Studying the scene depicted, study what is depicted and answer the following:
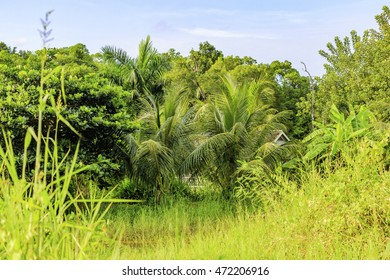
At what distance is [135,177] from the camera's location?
13.5 metres

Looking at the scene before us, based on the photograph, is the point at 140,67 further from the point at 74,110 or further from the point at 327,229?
the point at 327,229

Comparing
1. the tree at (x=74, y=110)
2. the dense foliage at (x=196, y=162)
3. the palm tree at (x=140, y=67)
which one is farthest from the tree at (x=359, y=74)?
the tree at (x=74, y=110)

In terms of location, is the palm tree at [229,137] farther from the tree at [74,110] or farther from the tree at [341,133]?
the tree at [341,133]

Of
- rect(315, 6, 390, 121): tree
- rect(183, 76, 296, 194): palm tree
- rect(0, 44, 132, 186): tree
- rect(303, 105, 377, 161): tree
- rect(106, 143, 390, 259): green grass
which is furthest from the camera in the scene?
rect(315, 6, 390, 121): tree

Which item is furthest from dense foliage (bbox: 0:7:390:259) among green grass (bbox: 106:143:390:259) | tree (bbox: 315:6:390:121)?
tree (bbox: 315:6:390:121)

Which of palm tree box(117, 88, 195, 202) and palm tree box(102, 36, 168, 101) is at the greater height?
palm tree box(102, 36, 168, 101)

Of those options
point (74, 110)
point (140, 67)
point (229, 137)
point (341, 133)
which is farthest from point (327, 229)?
point (140, 67)

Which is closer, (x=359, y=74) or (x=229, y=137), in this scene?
(x=229, y=137)

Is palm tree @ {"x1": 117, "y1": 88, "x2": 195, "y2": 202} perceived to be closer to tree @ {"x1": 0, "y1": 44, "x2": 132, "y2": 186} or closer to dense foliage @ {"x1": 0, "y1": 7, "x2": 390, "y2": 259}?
dense foliage @ {"x1": 0, "y1": 7, "x2": 390, "y2": 259}

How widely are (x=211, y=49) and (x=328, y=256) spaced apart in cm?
3277

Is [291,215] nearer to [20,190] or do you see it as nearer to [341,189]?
[341,189]

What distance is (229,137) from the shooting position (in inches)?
538

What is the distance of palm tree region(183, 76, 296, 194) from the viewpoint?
44.7 ft
